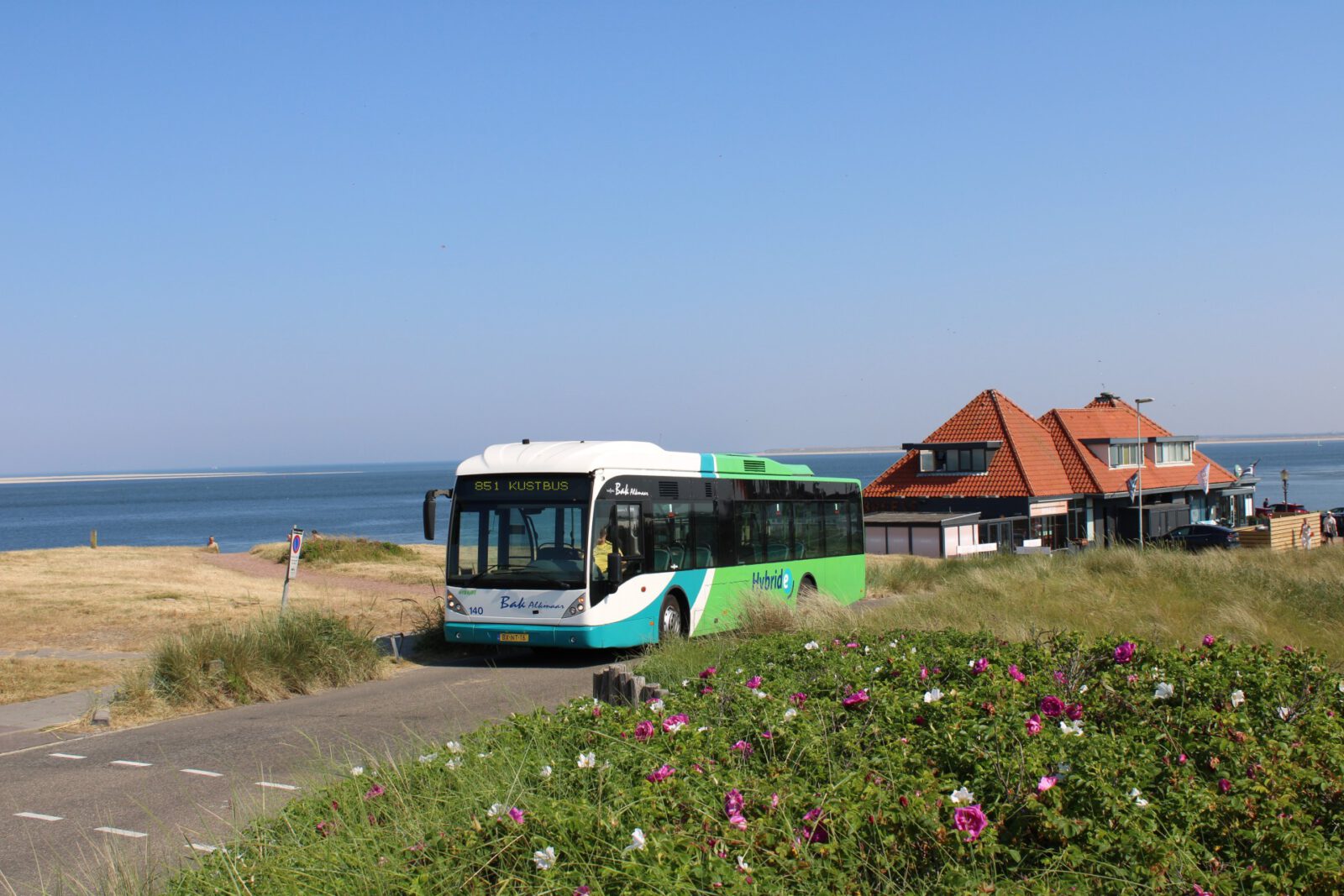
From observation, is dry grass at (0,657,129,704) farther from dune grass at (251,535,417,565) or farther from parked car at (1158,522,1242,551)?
parked car at (1158,522,1242,551)

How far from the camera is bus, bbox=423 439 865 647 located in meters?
15.0

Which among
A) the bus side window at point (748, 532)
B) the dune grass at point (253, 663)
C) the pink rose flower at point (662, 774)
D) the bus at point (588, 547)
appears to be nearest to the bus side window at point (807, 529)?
the bus side window at point (748, 532)

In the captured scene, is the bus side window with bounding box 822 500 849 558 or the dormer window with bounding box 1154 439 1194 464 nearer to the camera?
the bus side window with bounding box 822 500 849 558

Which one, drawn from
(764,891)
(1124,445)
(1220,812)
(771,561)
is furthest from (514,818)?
(1124,445)

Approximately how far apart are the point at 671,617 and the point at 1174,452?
174 feet

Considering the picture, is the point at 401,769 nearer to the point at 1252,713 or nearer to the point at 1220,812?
the point at 1220,812

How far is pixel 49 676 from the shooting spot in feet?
50.5

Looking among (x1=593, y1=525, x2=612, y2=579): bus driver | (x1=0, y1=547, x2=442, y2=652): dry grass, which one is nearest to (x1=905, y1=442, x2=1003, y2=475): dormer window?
(x1=0, y1=547, x2=442, y2=652): dry grass

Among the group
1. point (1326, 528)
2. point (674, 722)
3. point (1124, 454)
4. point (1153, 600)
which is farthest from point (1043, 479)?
point (674, 722)

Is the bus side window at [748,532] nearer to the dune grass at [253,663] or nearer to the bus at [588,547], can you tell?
the bus at [588,547]

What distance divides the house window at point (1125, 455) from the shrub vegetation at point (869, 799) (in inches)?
2094

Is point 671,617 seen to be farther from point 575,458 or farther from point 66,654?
point 66,654

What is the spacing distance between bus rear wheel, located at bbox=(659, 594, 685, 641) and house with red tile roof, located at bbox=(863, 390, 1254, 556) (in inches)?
1340

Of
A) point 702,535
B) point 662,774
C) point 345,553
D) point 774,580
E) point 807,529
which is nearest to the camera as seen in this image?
point 662,774
